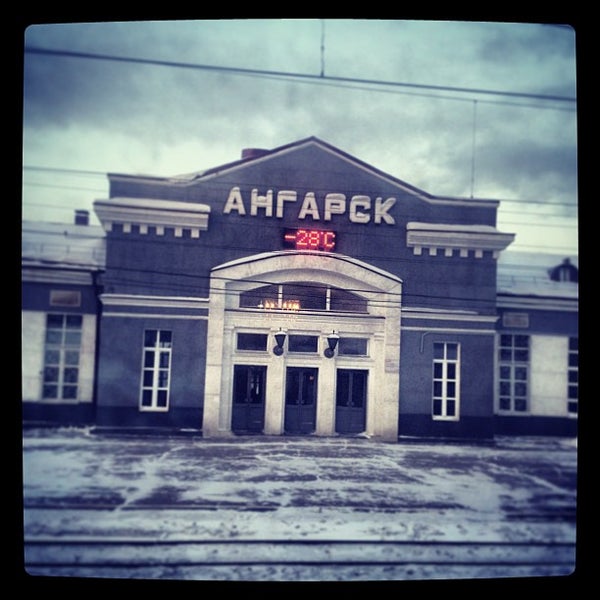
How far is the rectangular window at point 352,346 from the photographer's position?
3602mm

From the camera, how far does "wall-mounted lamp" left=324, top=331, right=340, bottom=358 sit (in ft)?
11.7

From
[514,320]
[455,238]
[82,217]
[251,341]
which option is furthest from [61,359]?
[514,320]

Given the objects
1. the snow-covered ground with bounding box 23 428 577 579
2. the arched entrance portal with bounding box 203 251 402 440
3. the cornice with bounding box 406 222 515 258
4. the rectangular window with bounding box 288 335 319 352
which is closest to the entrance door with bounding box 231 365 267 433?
the arched entrance portal with bounding box 203 251 402 440

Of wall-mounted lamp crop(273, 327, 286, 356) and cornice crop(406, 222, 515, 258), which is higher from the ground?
cornice crop(406, 222, 515, 258)

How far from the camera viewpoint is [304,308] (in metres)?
3.53

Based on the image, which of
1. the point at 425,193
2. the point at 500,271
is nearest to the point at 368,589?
the point at 500,271

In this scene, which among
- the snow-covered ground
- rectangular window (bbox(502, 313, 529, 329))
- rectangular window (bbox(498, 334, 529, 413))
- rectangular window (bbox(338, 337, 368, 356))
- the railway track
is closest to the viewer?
the railway track

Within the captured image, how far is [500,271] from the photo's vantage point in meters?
3.83

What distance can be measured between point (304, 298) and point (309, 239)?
56cm

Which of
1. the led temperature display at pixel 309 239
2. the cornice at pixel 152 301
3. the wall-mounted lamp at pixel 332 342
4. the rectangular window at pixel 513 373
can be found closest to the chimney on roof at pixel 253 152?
the led temperature display at pixel 309 239

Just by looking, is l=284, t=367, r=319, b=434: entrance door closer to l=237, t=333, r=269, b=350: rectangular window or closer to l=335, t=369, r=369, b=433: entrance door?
l=335, t=369, r=369, b=433: entrance door

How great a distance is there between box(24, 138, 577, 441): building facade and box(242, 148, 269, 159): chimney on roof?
2 centimetres
